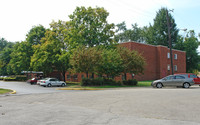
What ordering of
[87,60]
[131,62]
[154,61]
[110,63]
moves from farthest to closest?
[154,61]
[131,62]
[110,63]
[87,60]

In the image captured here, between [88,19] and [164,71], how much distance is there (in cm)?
2148

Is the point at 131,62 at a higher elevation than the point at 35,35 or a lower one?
lower

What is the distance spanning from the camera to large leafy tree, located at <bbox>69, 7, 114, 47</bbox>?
1297 inches

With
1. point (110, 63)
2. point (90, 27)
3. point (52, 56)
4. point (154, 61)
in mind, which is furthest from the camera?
point (154, 61)

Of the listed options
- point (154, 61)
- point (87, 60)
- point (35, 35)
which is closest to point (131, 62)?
point (87, 60)

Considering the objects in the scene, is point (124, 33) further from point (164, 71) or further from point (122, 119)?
point (122, 119)

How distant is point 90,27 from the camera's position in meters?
33.2

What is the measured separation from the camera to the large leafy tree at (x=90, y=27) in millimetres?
32938

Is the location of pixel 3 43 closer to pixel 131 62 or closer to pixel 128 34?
pixel 128 34

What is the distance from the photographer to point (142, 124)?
622 cm

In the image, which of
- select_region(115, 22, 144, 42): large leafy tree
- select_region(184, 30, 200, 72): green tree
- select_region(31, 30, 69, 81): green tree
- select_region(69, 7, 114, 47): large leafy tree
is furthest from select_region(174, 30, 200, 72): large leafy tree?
select_region(31, 30, 69, 81): green tree

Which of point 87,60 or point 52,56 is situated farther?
point 52,56

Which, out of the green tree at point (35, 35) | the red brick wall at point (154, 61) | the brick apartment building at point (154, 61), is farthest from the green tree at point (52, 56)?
the red brick wall at point (154, 61)

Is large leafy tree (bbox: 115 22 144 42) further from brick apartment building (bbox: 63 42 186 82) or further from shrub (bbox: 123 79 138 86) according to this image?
shrub (bbox: 123 79 138 86)
